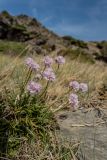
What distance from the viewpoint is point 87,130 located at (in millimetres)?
4207

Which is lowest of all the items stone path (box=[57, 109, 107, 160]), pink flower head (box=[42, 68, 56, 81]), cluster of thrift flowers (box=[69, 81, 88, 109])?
stone path (box=[57, 109, 107, 160])

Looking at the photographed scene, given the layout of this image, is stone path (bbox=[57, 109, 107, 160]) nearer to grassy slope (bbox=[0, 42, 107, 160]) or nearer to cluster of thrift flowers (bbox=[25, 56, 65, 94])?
grassy slope (bbox=[0, 42, 107, 160])

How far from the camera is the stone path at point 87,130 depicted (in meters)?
3.79

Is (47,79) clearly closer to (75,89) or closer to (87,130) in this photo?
(75,89)

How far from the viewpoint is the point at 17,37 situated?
3141 cm

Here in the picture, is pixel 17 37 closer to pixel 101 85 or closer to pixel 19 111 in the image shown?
pixel 101 85

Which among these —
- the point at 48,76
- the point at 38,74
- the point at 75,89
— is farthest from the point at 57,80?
the point at 48,76

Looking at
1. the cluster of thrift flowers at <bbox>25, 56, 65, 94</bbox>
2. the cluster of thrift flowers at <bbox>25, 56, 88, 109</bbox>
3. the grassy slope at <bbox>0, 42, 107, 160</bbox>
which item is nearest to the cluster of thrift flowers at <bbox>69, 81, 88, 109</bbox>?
the cluster of thrift flowers at <bbox>25, 56, 88, 109</bbox>

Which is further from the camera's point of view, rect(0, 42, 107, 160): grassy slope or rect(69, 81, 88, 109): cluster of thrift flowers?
rect(69, 81, 88, 109): cluster of thrift flowers

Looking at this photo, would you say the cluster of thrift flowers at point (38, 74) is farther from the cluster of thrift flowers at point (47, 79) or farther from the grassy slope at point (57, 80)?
the grassy slope at point (57, 80)

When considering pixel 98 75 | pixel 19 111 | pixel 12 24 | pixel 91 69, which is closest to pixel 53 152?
pixel 19 111

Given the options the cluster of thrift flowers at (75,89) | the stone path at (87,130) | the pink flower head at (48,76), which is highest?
the pink flower head at (48,76)

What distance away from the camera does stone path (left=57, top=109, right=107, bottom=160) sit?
12.4 feet

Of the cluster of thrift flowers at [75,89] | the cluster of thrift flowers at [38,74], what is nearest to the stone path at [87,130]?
the cluster of thrift flowers at [75,89]
